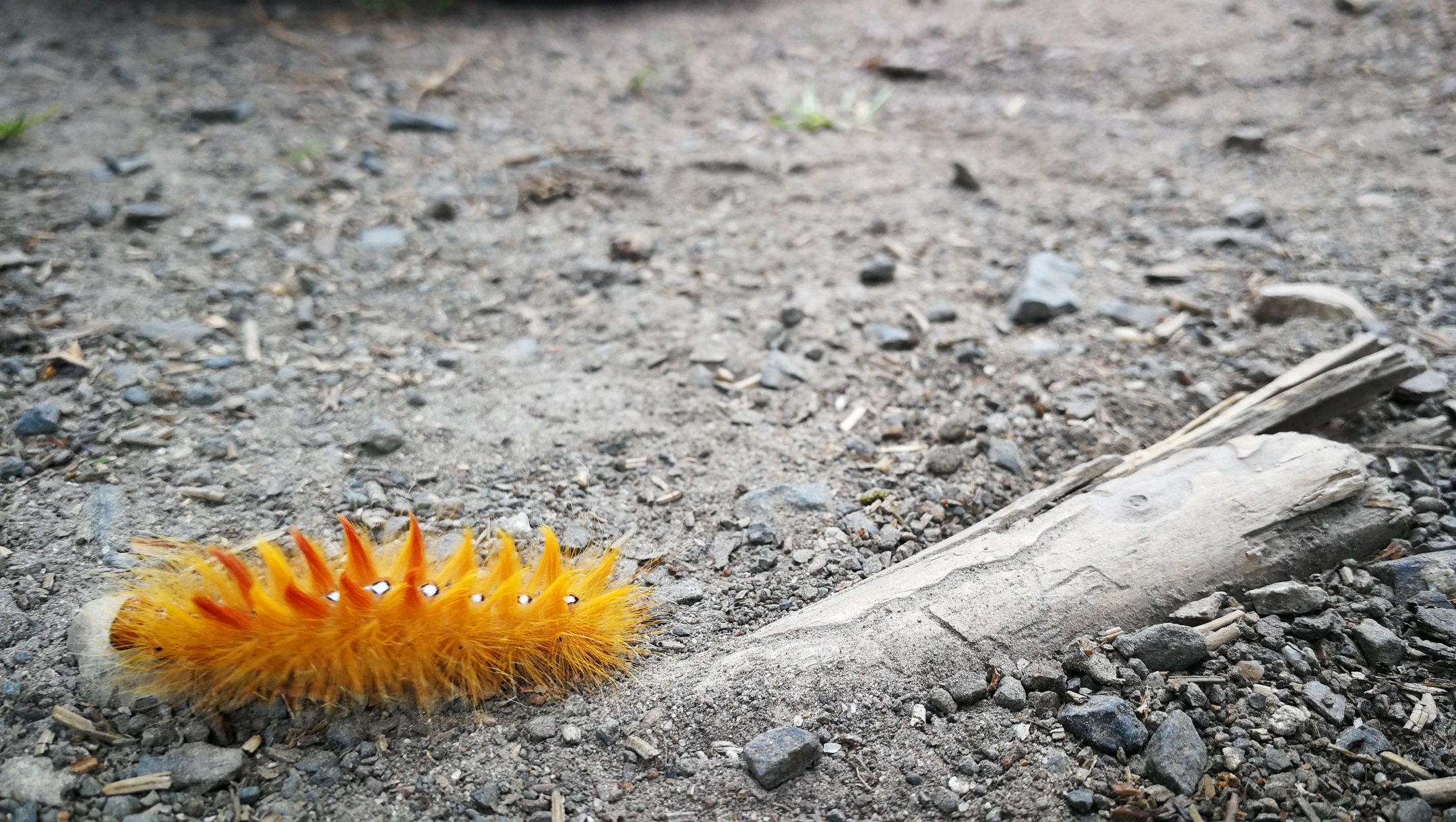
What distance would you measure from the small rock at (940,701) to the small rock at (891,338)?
158cm

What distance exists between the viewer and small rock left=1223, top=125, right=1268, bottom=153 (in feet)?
14.8

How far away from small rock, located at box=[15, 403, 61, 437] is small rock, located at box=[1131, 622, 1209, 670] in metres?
3.02

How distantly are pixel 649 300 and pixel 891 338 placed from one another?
942 mm

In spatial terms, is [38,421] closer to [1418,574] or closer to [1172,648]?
[1172,648]

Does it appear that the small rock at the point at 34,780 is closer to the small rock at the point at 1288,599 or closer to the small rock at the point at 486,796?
the small rock at the point at 486,796

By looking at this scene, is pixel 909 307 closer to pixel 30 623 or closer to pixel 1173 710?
pixel 1173 710

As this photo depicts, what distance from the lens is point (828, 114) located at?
17.0ft

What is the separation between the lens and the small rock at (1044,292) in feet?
11.8

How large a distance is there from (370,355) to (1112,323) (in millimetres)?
2687

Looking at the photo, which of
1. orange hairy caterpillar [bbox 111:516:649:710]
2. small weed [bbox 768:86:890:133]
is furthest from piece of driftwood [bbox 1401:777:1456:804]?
small weed [bbox 768:86:890:133]

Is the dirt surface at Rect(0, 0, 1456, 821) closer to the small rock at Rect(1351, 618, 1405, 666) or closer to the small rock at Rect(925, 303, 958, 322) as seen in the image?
the small rock at Rect(925, 303, 958, 322)

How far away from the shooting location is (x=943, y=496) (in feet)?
9.32

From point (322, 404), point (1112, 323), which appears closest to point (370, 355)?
point (322, 404)

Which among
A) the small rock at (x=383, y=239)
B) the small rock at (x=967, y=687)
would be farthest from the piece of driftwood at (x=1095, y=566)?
the small rock at (x=383, y=239)
